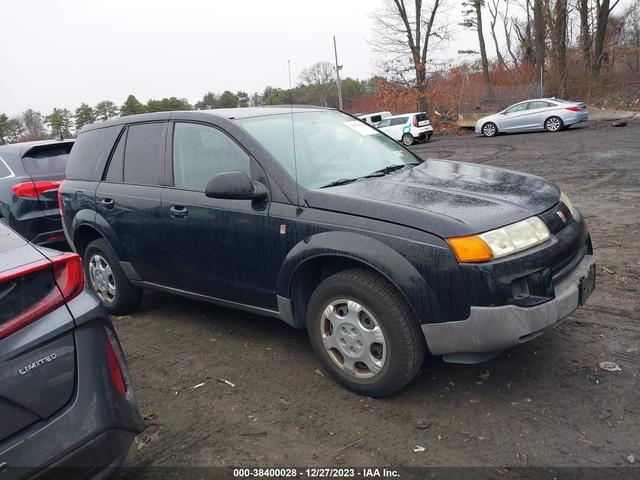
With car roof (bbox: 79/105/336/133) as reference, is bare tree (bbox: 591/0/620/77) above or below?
above

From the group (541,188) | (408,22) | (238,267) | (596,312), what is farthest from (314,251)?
(408,22)

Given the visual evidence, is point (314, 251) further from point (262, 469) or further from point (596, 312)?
point (596, 312)

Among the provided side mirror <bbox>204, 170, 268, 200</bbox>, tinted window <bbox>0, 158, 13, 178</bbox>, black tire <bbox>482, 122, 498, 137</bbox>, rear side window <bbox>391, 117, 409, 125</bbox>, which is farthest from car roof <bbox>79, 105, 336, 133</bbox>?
rear side window <bbox>391, 117, 409, 125</bbox>

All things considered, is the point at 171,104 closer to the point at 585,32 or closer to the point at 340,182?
the point at 340,182

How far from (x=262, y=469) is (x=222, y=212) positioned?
1.73 m

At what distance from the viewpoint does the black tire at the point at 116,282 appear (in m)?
4.69

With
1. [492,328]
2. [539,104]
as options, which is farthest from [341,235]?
[539,104]

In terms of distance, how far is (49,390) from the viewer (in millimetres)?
1996

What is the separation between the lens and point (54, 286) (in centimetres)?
213

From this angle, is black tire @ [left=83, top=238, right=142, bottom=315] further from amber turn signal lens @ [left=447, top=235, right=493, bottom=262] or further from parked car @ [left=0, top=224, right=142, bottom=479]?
amber turn signal lens @ [left=447, top=235, right=493, bottom=262]

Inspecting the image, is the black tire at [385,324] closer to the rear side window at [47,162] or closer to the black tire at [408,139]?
the rear side window at [47,162]

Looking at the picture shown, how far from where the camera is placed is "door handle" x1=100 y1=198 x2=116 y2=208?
14.8 feet

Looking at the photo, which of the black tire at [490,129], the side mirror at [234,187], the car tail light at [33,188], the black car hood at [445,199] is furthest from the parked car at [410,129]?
the side mirror at [234,187]

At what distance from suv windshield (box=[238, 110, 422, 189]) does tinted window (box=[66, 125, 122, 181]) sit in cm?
168
